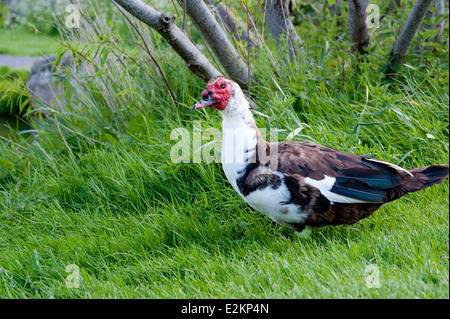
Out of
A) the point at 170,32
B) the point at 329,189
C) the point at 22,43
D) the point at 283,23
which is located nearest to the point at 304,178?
the point at 329,189

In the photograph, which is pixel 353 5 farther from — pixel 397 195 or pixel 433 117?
pixel 397 195

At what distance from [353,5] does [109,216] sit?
2.43m

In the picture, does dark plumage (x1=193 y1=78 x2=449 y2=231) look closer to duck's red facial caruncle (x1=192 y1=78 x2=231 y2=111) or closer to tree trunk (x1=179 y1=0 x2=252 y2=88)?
duck's red facial caruncle (x1=192 y1=78 x2=231 y2=111)

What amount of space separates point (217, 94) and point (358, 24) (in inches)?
74.2

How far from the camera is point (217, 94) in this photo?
282 cm

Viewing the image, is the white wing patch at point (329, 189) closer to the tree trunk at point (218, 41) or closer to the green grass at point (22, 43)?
the tree trunk at point (218, 41)

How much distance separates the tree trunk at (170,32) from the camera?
3.30m

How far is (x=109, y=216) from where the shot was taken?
3449 mm

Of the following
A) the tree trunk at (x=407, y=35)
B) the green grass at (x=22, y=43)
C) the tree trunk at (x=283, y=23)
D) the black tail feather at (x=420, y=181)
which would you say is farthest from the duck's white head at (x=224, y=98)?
the green grass at (x=22, y=43)

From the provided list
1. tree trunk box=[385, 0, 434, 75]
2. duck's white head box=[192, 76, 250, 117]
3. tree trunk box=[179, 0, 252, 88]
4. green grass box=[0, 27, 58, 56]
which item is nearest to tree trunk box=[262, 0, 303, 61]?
tree trunk box=[179, 0, 252, 88]

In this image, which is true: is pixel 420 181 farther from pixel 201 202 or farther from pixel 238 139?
pixel 201 202

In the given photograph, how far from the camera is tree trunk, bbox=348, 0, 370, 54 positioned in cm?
412

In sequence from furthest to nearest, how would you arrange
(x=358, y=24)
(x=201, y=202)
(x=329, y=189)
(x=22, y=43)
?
(x=22, y=43)
(x=358, y=24)
(x=201, y=202)
(x=329, y=189)

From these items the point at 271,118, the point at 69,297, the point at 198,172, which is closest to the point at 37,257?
the point at 69,297
